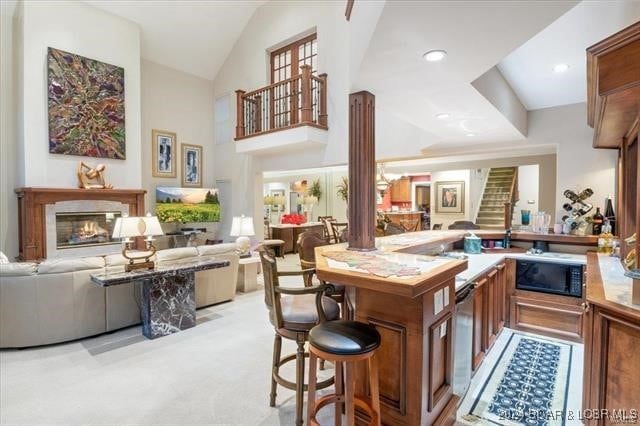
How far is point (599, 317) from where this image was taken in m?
1.83

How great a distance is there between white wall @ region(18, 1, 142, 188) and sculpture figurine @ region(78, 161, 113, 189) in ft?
0.41

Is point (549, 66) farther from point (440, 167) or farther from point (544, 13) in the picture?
point (440, 167)

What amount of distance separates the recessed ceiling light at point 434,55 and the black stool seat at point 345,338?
1540 mm

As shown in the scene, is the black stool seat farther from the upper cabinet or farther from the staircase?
the staircase

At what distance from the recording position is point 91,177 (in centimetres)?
602

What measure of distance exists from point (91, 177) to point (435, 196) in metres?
9.48

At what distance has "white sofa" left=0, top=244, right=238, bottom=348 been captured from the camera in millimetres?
3234

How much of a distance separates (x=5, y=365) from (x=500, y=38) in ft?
15.2

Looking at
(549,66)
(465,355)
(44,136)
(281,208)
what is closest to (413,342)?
(465,355)

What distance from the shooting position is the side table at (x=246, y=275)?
212 inches

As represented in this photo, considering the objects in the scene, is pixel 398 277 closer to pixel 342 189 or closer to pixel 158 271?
pixel 158 271

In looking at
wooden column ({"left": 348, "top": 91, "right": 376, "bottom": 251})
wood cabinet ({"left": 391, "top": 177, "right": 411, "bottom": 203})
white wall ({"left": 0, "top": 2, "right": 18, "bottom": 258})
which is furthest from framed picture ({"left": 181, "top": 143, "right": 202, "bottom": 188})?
wood cabinet ({"left": 391, "top": 177, "right": 411, "bottom": 203})

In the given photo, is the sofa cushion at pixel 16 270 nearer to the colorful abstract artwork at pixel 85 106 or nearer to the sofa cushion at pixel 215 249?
the sofa cushion at pixel 215 249

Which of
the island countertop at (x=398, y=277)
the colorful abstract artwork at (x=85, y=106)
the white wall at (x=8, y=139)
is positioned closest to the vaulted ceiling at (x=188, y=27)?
the colorful abstract artwork at (x=85, y=106)
